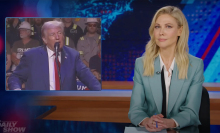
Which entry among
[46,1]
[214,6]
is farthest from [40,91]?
[214,6]

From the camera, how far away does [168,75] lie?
141cm

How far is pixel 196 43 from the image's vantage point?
3.65 meters

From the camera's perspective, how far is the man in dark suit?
119 inches

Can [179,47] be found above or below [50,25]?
below

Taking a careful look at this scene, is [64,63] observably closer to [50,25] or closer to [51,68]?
[51,68]

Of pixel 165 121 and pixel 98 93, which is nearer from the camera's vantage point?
pixel 165 121

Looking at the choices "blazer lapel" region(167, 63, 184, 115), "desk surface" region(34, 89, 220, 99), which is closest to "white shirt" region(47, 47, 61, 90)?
"desk surface" region(34, 89, 220, 99)

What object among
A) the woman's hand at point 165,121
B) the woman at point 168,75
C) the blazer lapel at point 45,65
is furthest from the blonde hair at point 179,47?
the blazer lapel at point 45,65

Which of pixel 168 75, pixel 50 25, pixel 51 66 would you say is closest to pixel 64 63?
pixel 51 66

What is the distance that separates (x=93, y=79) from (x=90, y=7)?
45.9 inches

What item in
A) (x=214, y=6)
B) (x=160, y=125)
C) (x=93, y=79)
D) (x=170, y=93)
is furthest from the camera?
(x=214, y=6)

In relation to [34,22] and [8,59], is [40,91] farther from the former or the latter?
[34,22]

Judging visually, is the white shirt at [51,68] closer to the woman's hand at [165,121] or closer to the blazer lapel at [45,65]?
the blazer lapel at [45,65]

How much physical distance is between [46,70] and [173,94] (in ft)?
6.55
